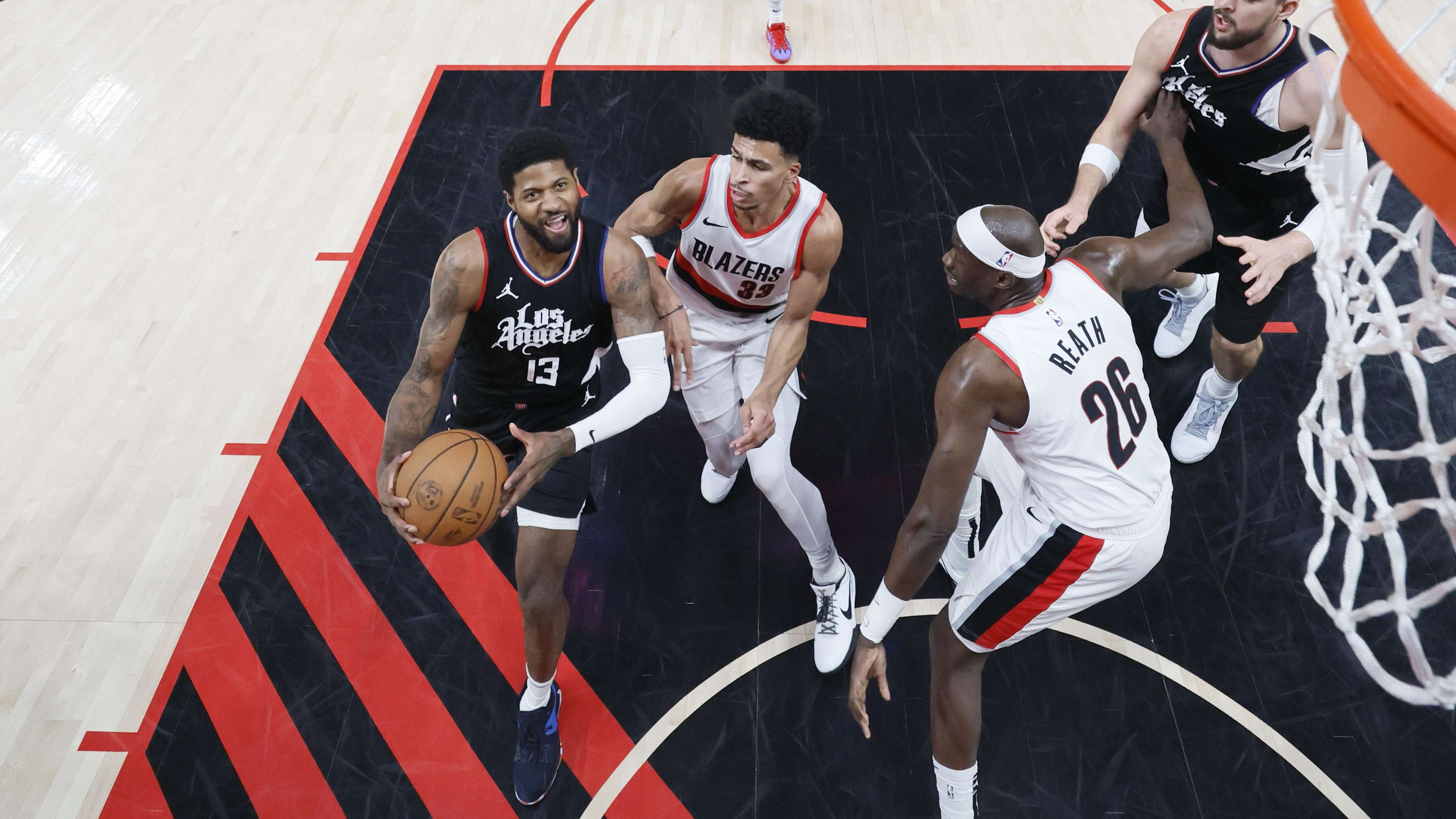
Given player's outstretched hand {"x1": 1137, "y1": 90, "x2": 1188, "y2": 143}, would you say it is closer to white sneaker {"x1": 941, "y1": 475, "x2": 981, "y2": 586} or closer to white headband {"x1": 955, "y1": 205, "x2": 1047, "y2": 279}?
white headband {"x1": 955, "y1": 205, "x2": 1047, "y2": 279}

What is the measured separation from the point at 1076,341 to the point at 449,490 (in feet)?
6.60

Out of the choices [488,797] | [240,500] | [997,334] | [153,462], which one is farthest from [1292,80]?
[153,462]

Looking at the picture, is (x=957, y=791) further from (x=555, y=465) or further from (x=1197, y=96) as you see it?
(x=1197, y=96)

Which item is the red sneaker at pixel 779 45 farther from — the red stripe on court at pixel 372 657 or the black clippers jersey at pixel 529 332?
the red stripe on court at pixel 372 657

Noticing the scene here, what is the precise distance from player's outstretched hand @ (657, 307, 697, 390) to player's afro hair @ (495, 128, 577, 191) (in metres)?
0.71

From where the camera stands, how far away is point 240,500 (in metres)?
4.45

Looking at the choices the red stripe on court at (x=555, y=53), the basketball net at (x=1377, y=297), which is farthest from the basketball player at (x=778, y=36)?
the basketball net at (x=1377, y=297)

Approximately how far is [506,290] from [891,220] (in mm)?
2927

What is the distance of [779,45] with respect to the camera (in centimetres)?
675

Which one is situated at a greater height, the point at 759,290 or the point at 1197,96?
the point at 1197,96

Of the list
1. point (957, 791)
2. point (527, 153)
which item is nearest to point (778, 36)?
point (527, 153)

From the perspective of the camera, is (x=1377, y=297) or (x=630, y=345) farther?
(x=630, y=345)

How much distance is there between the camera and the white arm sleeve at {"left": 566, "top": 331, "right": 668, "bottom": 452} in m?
3.37

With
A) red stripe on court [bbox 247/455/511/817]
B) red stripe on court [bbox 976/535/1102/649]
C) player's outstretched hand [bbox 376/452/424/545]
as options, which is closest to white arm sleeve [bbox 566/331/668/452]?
player's outstretched hand [bbox 376/452/424/545]
